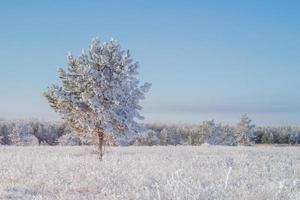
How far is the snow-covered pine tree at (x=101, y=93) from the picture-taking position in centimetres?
2633

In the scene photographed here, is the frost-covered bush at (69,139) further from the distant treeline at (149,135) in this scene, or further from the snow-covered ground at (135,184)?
the snow-covered ground at (135,184)

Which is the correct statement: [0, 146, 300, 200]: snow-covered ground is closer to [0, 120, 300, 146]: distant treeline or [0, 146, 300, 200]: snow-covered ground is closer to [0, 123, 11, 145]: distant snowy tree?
[0, 120, 300, 146]: distant treeline

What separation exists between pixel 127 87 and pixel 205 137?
288 feet

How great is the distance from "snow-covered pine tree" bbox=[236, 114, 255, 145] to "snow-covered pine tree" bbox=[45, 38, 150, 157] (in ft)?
268

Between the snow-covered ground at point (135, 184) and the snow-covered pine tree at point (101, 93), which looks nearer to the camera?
the snow-covered ground at point (135, 184)

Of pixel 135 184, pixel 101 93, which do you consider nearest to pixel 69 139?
pixel 101 93

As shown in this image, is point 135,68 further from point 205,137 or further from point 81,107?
point 205,137

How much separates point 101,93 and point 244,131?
85.1 meters

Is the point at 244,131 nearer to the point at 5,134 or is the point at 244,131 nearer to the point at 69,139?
the point at 69,139

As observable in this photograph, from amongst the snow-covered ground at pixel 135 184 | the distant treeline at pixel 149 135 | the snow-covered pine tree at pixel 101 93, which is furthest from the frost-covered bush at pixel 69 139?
the snow-covered ground at pixel 135 184

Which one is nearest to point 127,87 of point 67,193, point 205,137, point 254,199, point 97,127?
point 97,127

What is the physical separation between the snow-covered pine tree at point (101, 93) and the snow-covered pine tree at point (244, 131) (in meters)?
81.6

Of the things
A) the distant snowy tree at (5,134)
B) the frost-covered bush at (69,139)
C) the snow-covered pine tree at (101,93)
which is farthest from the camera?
the distant snowy tree at (5,134)

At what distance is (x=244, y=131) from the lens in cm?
10788
